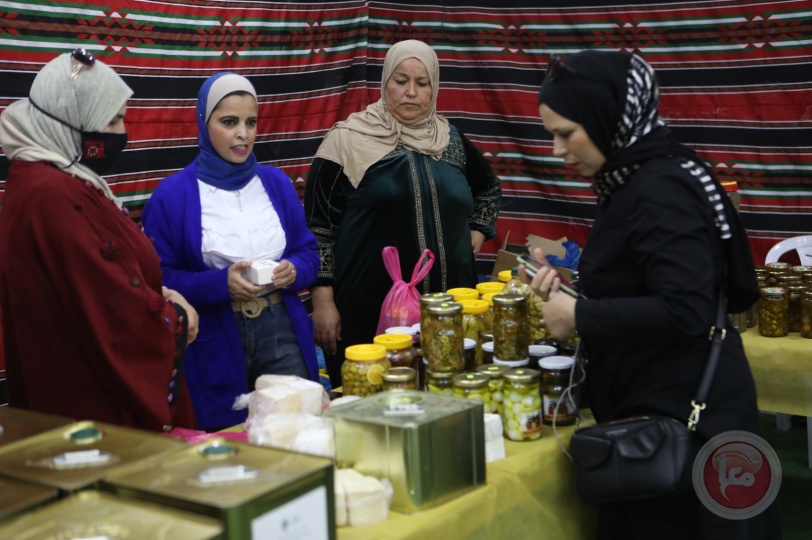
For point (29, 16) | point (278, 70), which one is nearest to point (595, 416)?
point (29, 16)

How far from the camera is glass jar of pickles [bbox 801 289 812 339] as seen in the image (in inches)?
115

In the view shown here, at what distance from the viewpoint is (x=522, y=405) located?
2092 mm

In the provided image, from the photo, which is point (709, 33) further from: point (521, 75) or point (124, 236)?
point (124, 236)

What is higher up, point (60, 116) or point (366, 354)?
point (60, 116)

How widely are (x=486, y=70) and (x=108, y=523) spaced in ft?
13.6

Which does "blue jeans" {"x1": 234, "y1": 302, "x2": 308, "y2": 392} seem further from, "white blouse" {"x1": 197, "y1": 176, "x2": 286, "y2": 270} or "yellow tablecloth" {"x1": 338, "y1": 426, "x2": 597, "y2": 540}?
"yellow tablecloth" {"x1": 338, "y1": 426, "x2": 597, "y2": 540}

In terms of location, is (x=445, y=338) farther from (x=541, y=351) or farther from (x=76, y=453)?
(x=76, y=453)

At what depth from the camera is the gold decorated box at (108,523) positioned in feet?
3.95

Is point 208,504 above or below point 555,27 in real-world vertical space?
below

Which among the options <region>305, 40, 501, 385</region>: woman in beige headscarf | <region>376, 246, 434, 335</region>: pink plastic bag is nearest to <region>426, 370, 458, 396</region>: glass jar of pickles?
<region>376, 246, 434, 335</region>: pink plastic bag

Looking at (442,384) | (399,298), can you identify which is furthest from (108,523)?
(399,298)

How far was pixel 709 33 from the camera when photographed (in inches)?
175

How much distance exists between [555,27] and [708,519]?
11.2 feet

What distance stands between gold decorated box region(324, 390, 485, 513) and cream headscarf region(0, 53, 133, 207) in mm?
1036
